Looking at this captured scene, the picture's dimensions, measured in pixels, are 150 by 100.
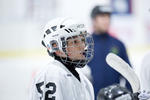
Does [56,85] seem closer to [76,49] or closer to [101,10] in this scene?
[76,49]

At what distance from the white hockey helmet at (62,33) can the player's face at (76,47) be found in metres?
0.02

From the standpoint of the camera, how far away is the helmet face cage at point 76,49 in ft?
7.23

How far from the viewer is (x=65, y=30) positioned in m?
2.21

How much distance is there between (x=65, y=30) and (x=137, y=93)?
1.55 ft

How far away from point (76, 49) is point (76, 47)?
0.03 ft

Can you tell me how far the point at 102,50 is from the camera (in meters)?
3.90

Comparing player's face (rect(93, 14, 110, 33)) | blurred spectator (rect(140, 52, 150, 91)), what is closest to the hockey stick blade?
blurred spectator (rect(140, 52, 150, 91))

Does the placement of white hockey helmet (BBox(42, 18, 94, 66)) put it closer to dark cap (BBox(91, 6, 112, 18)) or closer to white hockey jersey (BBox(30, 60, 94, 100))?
white hockey jersey (BBox(30, 60, 94, 100))

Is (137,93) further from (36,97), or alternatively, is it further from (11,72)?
(11,72)

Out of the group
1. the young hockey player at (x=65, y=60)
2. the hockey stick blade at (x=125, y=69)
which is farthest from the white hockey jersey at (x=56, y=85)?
the hockey stick blade at (x=125, y=69)

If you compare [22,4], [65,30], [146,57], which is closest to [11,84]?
[22,4]

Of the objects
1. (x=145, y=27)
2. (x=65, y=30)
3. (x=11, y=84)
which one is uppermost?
(x=65, y=30)

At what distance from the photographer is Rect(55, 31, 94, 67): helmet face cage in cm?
220

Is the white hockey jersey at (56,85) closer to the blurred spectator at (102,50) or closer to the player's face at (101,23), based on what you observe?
the blurred spectator at (102,50)
